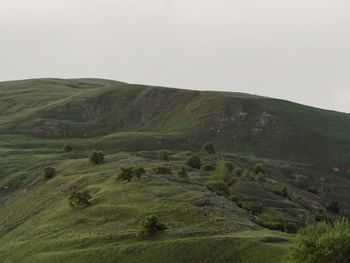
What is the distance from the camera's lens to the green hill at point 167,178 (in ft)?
194

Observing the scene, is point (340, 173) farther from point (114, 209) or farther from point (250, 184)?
point (114, 209)

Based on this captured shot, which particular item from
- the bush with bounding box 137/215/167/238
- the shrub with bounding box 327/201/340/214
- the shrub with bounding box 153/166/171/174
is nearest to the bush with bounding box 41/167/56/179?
the shrub with bounding box 153/166/171/174

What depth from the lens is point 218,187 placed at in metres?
82.4

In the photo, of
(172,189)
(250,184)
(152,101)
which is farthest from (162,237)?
(152,101)

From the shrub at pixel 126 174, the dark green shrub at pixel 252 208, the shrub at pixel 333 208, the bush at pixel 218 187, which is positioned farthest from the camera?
the shrub at pixel 333 208

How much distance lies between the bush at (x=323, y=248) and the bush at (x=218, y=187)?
106ft

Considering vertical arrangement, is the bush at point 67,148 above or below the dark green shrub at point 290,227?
below

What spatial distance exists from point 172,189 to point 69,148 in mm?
67824

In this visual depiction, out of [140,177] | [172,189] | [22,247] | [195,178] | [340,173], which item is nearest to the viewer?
[22,247]

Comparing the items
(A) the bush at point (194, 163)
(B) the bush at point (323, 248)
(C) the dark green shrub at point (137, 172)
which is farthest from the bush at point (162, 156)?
(B) the bush at point (323, 248)

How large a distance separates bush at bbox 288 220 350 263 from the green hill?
12.9 feet

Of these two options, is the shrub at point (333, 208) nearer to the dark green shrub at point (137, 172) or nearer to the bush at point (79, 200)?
the dark green shrub at point (137, 172)

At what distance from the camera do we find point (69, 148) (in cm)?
13850

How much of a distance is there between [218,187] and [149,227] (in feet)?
81.3
